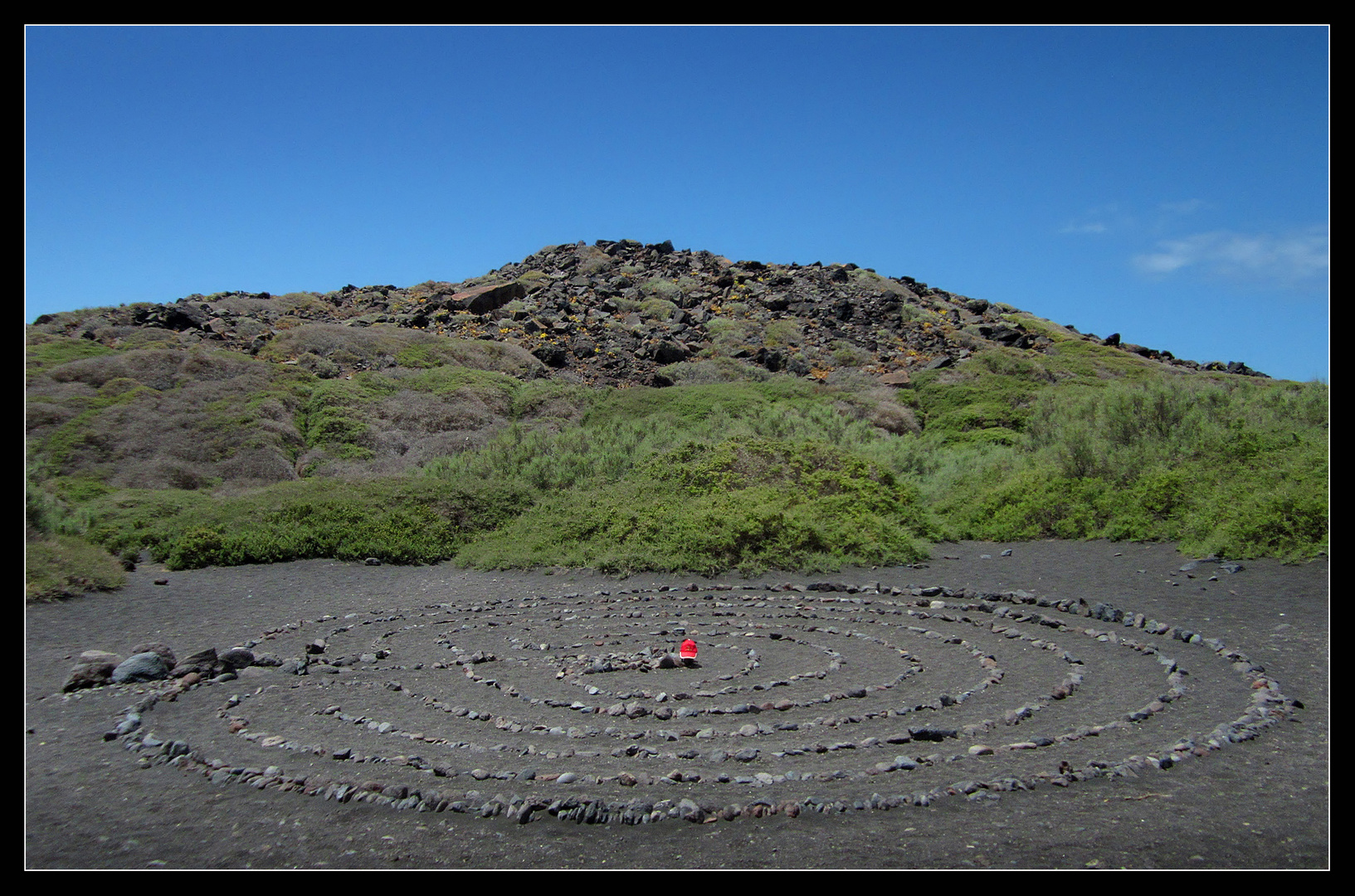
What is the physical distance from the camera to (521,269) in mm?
58844

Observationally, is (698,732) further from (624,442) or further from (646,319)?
(646,319)

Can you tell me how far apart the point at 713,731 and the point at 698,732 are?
11 centimetres

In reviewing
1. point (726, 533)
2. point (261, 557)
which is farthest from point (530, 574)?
point (261, 557)

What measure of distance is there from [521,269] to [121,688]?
177 ft

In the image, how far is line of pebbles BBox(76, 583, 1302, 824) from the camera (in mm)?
4438

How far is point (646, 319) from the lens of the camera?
43344 mm

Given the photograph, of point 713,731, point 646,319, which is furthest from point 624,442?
point 646,319

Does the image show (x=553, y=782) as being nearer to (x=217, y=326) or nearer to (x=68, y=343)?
(x=68, y=343)

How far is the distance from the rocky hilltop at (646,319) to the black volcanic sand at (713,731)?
2132 cm

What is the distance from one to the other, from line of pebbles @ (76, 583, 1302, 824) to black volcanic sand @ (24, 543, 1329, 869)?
0.06 m

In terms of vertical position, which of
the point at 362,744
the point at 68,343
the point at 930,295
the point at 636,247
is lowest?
the point at 362,744

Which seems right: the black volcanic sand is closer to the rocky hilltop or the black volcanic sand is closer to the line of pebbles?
the line of pebbles

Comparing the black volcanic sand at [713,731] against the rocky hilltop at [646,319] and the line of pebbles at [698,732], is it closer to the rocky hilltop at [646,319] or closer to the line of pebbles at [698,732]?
the line of pebbles at [698,732]

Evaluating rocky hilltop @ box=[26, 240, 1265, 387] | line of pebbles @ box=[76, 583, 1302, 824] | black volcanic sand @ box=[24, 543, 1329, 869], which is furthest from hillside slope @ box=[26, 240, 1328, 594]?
line of pebbles @ box=[76, 583, 1302, 824]
